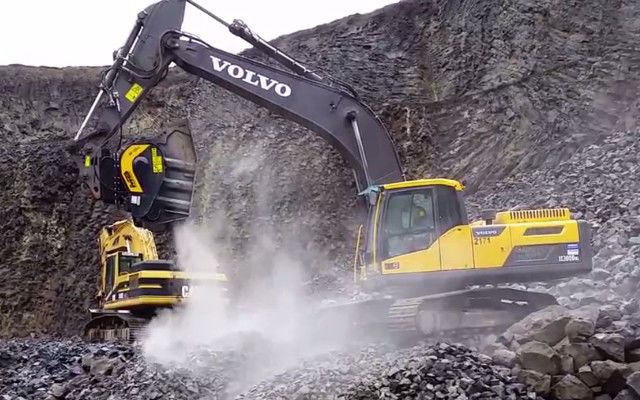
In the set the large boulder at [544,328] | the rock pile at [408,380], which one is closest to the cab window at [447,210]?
the large boulder at [544,328]

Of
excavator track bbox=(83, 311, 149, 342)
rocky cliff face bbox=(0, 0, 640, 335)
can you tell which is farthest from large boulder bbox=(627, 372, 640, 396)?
rocky cliff face bbox=(0, 0, 640, 335)

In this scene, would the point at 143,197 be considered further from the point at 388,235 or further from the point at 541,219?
the point at 541,219

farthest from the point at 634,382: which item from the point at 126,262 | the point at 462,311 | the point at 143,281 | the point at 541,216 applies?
the point at 126,262

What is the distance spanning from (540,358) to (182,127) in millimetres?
5517

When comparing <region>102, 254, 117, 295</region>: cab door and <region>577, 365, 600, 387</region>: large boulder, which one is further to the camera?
<region>102, 254, 117, 295</region>: cab door

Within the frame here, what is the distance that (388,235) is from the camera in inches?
327

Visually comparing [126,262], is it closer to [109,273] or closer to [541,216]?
[109,273]

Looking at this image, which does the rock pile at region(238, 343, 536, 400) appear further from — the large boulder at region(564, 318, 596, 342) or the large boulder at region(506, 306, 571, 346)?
the large boulder at region(564, 318, 596, 342)

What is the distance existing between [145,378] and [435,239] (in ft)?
10.9

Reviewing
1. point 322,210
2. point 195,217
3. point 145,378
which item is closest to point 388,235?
point 145,378

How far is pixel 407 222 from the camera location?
8297mm

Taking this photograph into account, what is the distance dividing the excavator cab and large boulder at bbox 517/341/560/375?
1979 millimetres

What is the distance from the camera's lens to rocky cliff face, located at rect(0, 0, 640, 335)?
56.4 feet

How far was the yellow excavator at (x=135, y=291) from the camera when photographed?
12000mm
